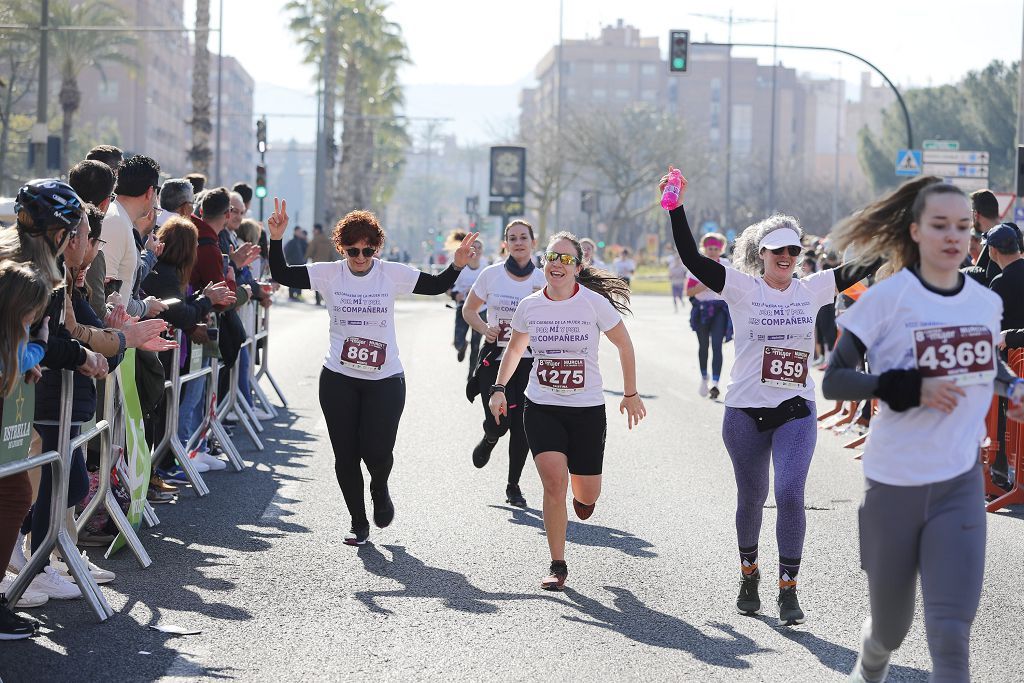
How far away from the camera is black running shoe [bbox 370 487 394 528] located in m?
8.40

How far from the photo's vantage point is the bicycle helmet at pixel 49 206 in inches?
237

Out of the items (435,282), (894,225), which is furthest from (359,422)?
(894,225)

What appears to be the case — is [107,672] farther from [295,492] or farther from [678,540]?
[295,492]

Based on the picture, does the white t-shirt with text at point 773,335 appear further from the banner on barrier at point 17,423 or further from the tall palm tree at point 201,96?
the tall palm tree at point 201,96

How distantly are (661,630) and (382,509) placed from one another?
2.55 meters

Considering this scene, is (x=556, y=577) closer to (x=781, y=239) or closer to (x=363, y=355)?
(x=363, y=355)

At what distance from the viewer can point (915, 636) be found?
20.6 feet

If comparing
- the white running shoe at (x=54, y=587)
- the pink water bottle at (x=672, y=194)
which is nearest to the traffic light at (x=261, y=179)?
the white running shoe at (x=54, y=587)

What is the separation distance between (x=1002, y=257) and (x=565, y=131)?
73696 mm

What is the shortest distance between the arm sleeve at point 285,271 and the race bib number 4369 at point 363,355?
497 mm

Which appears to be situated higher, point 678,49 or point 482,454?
point 678,49

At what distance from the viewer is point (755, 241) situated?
23.1 feet

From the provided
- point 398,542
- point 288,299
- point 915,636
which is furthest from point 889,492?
point 288,299

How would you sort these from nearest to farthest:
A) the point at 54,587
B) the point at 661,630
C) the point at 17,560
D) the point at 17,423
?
the point at 17,423 < the point at 661,630 < the point at 54,587 < the point at 17,560
